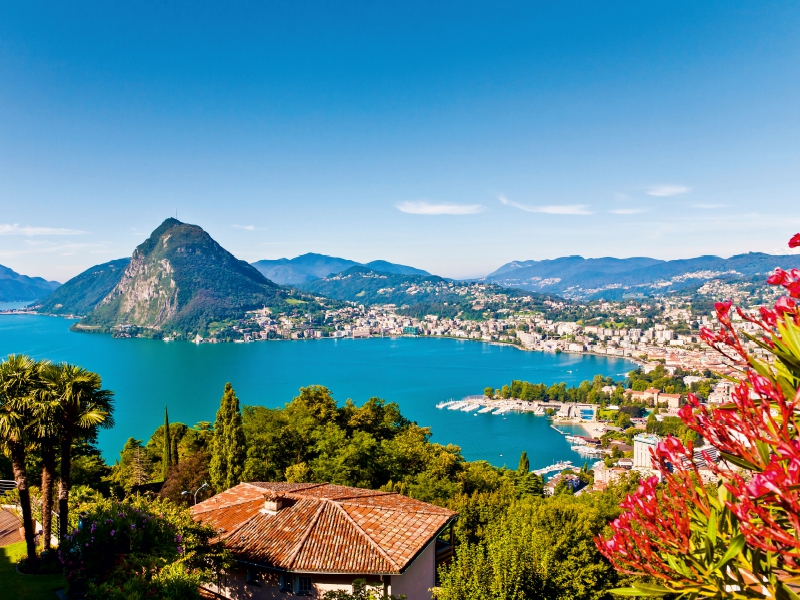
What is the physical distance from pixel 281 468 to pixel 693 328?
143 metres

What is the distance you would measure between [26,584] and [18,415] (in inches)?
90.5

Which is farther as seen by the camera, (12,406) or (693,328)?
(693,328)

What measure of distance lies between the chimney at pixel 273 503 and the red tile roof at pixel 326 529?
0.07 ft

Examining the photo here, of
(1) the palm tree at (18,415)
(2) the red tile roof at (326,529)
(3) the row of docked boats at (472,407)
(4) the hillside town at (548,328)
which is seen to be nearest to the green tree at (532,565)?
(2) the red tile roof at (326,529)

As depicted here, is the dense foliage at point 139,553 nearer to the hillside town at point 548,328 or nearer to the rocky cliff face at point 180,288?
the hillside town at point 548,328

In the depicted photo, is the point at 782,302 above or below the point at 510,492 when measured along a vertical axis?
above

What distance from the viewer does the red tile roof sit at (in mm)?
7008

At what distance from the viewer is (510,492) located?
14172mm

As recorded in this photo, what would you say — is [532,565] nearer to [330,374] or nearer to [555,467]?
[555,467]

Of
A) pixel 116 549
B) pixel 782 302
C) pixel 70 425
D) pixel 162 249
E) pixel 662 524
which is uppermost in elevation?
pixel 162 249

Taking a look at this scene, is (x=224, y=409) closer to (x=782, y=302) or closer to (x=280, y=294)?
(x=782, y=302)

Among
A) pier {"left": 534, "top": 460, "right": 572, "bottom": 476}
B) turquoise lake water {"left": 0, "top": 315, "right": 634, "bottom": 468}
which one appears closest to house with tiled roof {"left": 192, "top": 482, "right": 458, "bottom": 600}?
pier {"left": 534, "top": 460, "right": 572, "bottom": 476}

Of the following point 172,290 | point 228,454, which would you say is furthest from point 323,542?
point 172,290

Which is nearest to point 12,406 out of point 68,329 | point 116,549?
point 116,549
